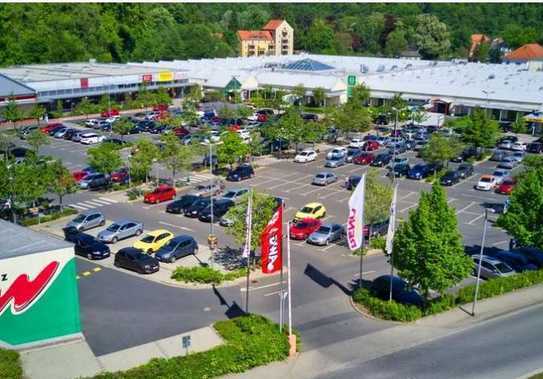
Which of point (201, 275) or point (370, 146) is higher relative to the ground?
point (370, 146)

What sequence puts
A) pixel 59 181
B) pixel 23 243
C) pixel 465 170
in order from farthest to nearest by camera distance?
pixel 465 170
pixel 59 181
pixel 23 243

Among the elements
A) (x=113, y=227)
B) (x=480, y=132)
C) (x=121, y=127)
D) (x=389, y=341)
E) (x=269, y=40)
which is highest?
(x=269, y=40)

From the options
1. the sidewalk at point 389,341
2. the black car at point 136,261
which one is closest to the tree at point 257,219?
the black car at point 136,261

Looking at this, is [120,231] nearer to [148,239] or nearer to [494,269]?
[148,239]

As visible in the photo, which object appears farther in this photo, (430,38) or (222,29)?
(222,29)

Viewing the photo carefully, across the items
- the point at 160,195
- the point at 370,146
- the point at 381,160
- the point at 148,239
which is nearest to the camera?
the point at 148,239

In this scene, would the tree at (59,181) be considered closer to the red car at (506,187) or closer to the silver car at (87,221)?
the silver car at (87,221)

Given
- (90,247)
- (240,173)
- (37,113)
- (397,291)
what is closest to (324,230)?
(397,291)

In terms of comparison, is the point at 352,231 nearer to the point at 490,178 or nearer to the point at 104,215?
the point at 104,215
